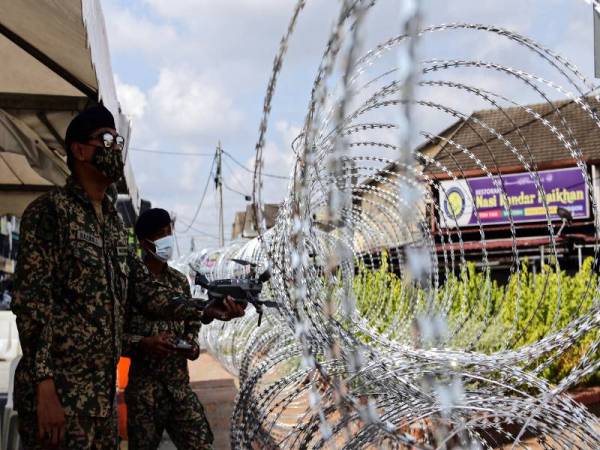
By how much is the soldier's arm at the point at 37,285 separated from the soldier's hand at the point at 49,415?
0.04 meters

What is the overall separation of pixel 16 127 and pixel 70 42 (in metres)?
1.58

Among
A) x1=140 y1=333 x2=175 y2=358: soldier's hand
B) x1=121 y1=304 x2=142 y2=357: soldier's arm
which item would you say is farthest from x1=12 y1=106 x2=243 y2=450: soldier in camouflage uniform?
x1=121 y1=304 x2=142 y2=357: soldier's arm

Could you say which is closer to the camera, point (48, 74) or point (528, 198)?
point (48, 74)

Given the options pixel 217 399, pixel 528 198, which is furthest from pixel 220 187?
pixel 217 399

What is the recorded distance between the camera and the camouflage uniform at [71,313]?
10.1 feet

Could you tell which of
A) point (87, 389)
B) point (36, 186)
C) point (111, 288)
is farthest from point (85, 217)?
point (36, 186)

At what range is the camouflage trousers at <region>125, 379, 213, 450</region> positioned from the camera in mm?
4430

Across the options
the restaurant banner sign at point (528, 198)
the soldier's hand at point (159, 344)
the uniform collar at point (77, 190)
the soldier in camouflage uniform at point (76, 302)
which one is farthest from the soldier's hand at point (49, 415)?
the restaurant banner sign at point (528, 198)

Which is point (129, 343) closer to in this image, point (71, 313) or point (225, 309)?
point (225, 309)

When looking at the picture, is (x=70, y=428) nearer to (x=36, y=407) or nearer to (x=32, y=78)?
(x=36, y=407)

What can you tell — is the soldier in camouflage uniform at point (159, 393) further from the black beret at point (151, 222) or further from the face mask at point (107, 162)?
the face mask at point (107, 162)

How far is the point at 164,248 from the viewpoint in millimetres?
4902

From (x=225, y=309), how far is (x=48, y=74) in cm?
324

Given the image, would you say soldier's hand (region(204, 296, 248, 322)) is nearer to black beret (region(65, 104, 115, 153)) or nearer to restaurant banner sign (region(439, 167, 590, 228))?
black beret (region(65, 104, 115, 153))
